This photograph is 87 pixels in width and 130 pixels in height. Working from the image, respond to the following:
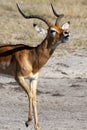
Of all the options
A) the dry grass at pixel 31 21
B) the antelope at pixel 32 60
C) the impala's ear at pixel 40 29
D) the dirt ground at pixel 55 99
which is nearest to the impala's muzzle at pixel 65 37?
the antelope at pixel 32 60

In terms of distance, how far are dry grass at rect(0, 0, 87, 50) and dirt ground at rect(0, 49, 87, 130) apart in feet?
11.6

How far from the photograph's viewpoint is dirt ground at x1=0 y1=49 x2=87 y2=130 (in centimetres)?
1216

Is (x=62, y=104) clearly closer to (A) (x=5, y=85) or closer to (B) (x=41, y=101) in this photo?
(B) (x=41, y=101)

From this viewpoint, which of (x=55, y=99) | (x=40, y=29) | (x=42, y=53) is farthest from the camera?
(x=55, y=99)

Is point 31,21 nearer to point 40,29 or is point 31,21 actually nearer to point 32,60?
point 40,29

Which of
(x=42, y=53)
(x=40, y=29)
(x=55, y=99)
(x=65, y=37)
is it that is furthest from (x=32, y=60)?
(x=55, y=99)

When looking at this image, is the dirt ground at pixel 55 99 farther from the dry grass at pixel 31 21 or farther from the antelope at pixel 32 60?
the dry grass at pixel 31 21

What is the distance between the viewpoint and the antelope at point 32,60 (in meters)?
11.4

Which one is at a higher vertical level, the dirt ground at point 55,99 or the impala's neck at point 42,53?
the impala's neck at point 42,53

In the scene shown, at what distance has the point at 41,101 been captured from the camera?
47.9 feet

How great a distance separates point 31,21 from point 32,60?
17715mm

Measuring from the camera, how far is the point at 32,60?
38.7 feet

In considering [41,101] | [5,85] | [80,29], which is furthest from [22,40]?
[41,101]

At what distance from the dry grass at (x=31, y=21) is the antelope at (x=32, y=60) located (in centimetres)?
993
